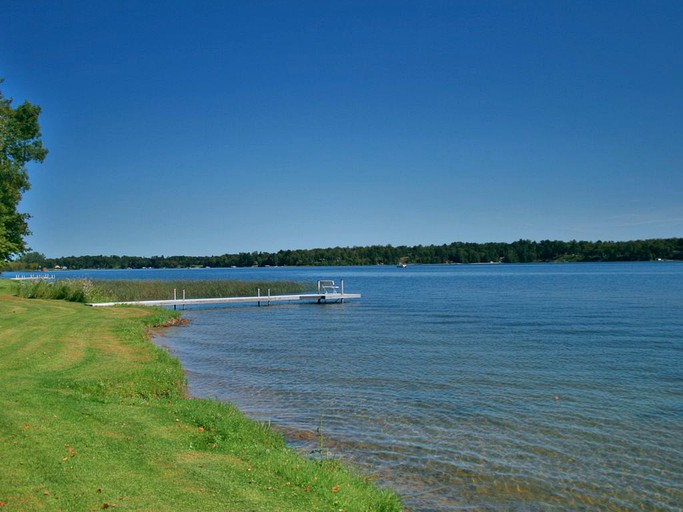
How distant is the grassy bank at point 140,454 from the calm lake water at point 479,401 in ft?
5.46

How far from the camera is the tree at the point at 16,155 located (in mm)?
40656

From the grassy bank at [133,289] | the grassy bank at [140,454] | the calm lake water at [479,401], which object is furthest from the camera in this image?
the grassy bank at [133,289]

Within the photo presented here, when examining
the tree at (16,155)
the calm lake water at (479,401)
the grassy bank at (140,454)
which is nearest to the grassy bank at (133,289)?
the tree at (16,155)

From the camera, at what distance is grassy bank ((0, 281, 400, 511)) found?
21.4 ft

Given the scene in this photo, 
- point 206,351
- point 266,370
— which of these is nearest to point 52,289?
point 206,351

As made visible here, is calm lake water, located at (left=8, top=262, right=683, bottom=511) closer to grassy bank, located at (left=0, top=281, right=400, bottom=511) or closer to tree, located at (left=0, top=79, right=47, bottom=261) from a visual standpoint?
grassy bank, located at (left=0, top=281, right=400, bottom=511)

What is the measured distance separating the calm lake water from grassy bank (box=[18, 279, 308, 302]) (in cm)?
1309

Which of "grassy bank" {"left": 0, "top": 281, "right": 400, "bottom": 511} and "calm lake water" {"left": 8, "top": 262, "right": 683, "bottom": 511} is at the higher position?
"grassy bank" {"left": 0, "top": 281, "right": 400, "bottom": 511}

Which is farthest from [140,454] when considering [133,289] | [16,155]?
[133,289]

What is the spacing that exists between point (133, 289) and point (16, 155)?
16.6 metres

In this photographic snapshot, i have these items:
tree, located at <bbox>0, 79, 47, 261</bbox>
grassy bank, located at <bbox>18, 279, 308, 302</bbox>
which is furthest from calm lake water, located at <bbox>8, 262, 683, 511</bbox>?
tree, located at <bbox>0, 79, 47, 261</bbox>

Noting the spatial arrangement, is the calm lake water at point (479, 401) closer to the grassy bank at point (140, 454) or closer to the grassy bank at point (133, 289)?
the grassy bank at point (140, 454)

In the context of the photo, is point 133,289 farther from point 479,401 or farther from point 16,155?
point 479,401

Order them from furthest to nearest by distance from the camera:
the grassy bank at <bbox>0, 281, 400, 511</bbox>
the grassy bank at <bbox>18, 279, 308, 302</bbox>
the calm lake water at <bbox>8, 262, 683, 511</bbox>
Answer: the grassy bank at <bbox>18, 279, 308, 302</bbox>
the calm lake water at <bbox>8, 262, 683, 511</bbox>
the grassy bank at <bbox>0, 281, 400, 511</bbox>
